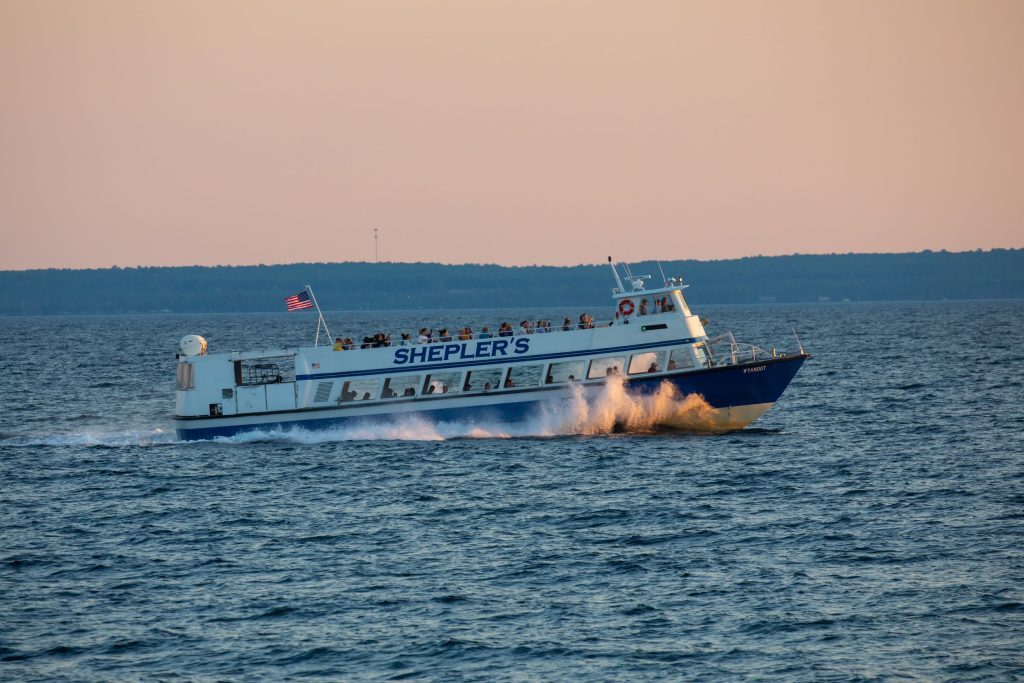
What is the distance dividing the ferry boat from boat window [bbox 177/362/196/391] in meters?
0.05

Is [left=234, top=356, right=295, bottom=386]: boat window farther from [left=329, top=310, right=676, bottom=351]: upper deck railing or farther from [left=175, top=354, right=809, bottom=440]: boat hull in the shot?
[left=329, top=310, right=676, bottom=351]: upper deck railing

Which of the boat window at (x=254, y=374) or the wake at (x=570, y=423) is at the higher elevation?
the boat window at (x=254, y=374)

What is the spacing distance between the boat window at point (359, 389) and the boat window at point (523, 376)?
5.25 metres

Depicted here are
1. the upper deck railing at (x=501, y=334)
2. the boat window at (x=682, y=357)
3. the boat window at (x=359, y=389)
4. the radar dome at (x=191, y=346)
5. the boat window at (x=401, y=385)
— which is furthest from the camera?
the radar dome at (x=191, y=346)

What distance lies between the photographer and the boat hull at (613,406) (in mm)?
49750

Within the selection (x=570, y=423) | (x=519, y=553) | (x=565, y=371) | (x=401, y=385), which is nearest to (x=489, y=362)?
(x=565, y=371)

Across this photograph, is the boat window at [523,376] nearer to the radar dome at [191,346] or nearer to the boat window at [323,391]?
the boat window at [323,391]

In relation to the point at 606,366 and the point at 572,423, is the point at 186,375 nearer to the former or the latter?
the point at 572,423

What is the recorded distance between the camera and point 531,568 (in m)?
32.2

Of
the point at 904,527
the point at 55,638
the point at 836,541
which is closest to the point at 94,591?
the point at 55,638

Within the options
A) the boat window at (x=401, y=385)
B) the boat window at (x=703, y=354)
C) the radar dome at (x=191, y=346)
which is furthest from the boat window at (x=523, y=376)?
the radar dome at (x=191, y=346)

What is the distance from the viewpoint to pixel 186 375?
5138cm

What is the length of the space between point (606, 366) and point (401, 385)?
821 cm

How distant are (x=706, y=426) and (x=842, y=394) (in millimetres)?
26747
